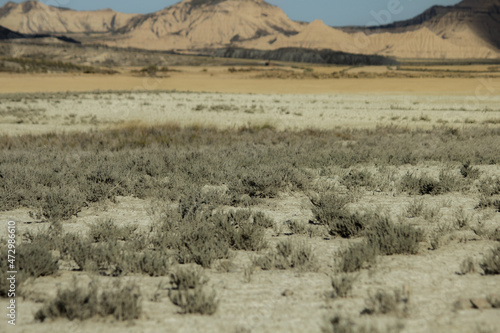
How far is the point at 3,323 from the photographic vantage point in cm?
352

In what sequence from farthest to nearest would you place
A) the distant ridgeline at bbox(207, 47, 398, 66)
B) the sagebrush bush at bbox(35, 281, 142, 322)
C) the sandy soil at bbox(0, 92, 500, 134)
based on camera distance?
the distant ridgeline at bbox(207, 47, 398, 66), the sandy soil at bbox(0, 92, 500, 134), the sagebrush bush at bbox(35, 281, 142, 322)

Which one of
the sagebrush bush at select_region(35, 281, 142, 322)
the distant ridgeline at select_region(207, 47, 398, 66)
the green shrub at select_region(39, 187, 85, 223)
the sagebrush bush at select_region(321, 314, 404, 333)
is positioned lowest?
the green shrub at select_region(39, 187, 85, 223)

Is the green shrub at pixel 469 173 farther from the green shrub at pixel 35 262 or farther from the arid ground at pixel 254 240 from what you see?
the green shrub at pixel 35 262

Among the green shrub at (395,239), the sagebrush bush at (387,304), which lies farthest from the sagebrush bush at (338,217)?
the sagebrush bush at (387,304)

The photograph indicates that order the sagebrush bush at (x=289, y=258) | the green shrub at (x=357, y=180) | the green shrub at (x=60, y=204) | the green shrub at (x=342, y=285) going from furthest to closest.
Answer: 1. the green shrub at (x=357, y=180)
2. the green shrub at (x=60, y=204)
3. the sagebrush bush at (x=289, y=258)
4. the green shrub at (x=342, y=285)

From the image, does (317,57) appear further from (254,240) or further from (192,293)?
(192,293)

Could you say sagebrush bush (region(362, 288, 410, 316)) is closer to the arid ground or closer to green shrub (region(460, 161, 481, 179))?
the arid ground

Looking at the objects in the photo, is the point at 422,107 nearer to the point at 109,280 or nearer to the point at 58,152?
the point at 58,152

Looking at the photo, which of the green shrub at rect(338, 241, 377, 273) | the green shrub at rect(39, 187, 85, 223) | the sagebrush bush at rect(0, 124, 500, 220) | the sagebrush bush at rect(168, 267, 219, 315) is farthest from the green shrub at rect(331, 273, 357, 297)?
the green shrub at rect(39, 187, 85, 223)

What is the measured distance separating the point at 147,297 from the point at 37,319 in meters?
0.90

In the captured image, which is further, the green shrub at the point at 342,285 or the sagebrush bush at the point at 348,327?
the green shrub at the point at 342,285

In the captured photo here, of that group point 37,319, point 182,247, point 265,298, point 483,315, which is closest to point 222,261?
point 182,247

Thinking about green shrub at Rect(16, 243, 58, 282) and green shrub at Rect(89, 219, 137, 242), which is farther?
green shrub at Rect(89, 219, 137, 242)

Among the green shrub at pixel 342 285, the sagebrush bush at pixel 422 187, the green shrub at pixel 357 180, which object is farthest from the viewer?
the green shrub at pixel 357 180
